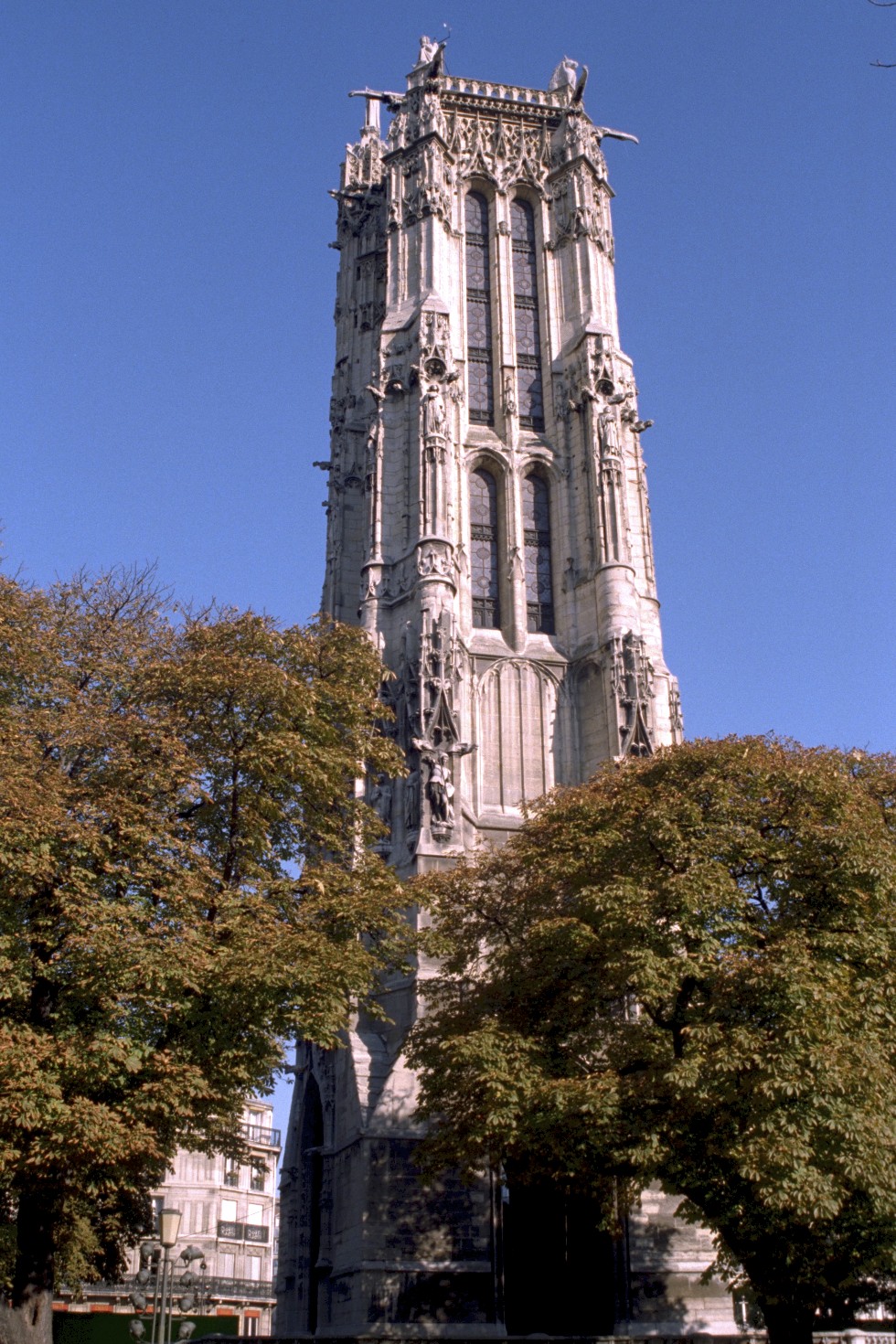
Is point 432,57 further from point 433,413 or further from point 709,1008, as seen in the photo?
point 709,1008

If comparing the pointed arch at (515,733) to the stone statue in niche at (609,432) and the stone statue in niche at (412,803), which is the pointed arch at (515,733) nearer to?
the stone statue in niche at (412,803)

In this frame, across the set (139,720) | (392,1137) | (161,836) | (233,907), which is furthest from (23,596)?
(392,1137)

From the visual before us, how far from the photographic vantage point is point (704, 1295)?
25344 mm

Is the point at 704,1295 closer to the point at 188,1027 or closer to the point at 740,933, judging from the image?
the point at 740,933

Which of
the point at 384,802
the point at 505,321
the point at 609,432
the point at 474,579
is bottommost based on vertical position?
the point at 384,802

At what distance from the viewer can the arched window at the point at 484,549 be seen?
35.2 m

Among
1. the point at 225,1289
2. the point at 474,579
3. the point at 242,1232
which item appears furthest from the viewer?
the point at 242,1232

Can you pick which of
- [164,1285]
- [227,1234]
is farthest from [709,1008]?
[227,1234]

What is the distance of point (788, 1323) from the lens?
57.3ft

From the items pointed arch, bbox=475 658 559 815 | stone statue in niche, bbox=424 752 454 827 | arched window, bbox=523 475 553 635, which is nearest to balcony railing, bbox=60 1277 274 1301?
pointed arch, bbox=475 658 559 815

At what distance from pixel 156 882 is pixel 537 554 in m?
20.9

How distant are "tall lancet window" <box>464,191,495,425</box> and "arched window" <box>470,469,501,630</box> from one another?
87.4 inches

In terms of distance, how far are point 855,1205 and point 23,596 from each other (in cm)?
1381

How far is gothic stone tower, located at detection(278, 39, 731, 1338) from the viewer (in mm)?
25328
